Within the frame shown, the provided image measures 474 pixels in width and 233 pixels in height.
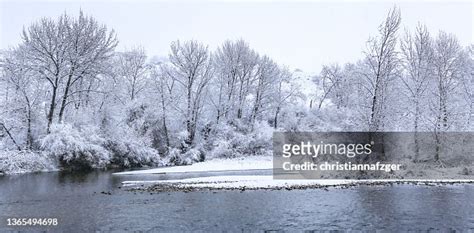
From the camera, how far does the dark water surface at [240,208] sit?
47.4 feet

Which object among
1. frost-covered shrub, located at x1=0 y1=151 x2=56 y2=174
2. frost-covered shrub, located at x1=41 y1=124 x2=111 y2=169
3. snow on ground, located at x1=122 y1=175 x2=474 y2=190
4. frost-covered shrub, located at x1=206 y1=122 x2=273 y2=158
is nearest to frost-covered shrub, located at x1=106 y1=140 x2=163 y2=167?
frost-covered shrub, located at x1=41 y1=124 x2=111 y2=169

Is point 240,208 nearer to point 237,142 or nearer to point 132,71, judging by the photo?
point 237,142

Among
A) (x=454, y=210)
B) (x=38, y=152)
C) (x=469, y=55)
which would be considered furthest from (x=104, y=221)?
(x=469, y=55)

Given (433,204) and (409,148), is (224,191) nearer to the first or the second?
(433,204)

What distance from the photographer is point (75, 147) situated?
35906mm

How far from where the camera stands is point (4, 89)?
129 feet

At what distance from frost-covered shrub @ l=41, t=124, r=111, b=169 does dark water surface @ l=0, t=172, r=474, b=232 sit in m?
10.2

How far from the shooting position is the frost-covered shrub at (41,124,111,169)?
35219mm

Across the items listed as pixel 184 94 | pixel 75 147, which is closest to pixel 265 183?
pixel 75 147

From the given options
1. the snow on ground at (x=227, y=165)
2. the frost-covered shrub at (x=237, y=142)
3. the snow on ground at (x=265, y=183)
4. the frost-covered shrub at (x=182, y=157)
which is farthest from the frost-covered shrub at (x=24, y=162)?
the frost-covered shrub at (x=237, y=142)

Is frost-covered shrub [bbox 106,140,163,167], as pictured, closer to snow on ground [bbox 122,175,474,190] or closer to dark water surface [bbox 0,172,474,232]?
snow on ground [bbox 122,175,474,190]

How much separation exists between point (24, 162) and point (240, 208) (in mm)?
23722

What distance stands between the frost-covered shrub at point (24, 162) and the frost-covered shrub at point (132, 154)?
7.11m

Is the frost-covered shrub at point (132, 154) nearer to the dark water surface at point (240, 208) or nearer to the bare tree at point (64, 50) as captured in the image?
the bare tree at point (64, 50)
